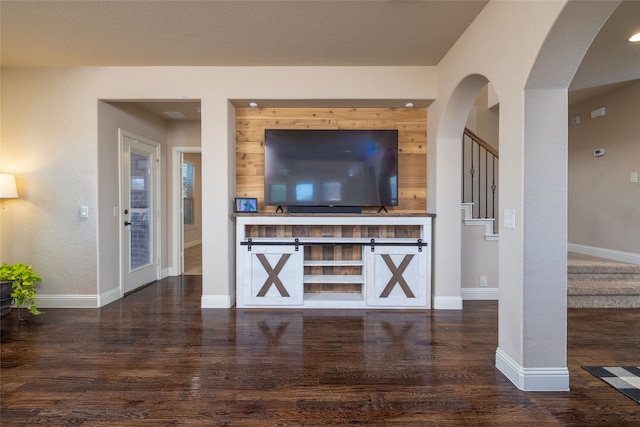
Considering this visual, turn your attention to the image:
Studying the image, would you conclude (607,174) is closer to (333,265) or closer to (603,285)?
(603,285)

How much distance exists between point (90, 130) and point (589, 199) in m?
7.06

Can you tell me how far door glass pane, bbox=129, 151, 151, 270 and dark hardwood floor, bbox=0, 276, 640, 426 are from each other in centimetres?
115

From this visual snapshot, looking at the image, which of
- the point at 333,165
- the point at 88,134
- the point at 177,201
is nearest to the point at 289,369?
the point at 333,165

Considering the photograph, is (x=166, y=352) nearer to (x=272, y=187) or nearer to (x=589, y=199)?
(x=272, y=187)

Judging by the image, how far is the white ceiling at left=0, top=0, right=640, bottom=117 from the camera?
8.46 feet

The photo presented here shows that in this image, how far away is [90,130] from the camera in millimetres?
3740

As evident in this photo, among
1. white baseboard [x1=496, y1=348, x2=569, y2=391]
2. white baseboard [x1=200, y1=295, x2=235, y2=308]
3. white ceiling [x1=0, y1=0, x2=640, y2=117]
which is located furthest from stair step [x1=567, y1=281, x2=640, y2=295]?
white baseboard [x1=200, y1=295, x2=235, y2=308]

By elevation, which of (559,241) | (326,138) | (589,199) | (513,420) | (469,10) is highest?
(469,10)

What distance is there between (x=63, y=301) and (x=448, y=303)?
433 cm

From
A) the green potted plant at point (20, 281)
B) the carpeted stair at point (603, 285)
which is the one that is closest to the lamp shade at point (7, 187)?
the green potted plant at point (20, 281)

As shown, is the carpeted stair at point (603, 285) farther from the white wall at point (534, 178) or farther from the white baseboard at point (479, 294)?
the white wall at point (534, 178)

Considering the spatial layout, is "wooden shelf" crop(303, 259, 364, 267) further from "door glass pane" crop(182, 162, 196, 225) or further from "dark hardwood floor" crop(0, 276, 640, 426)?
"door glass pane" crop(182, 162, 196, 225)

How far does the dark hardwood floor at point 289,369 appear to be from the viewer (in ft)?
6.15

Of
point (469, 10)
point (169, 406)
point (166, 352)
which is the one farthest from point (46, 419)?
point (469, 10)
